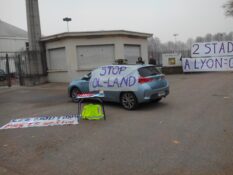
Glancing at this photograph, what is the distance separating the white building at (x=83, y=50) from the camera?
1848 centimetres

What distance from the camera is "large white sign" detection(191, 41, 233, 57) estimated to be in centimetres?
2105

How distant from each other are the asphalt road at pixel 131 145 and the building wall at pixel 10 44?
27.7 meters

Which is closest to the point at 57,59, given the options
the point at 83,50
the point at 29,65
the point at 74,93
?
the point at 29,65

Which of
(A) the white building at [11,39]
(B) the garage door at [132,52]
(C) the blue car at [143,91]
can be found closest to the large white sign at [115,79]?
(C) the blue car at [143,91]

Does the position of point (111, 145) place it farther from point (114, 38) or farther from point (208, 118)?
point (114, 38)

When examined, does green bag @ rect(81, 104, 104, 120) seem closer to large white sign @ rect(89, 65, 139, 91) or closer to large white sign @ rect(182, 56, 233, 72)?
large white sign @ rect(89, 65, 139, 91)

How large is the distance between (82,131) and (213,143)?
3256 millimetres

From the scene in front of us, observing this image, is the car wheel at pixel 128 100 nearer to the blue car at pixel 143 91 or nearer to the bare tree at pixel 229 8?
the blue car at pixel 143 91

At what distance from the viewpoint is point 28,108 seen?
10680 mm

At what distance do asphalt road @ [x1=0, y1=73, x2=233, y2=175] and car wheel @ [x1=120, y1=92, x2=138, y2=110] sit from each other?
0.39 metres

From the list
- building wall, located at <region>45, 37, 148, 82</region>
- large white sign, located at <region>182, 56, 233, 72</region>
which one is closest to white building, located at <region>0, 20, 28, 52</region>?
building wall, located at <region>45, 37, 148, 82</region>

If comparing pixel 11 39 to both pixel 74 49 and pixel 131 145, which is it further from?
pixel 131 145

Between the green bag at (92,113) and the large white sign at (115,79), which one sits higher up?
the large white sign at (115,79)

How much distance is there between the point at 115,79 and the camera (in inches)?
376
